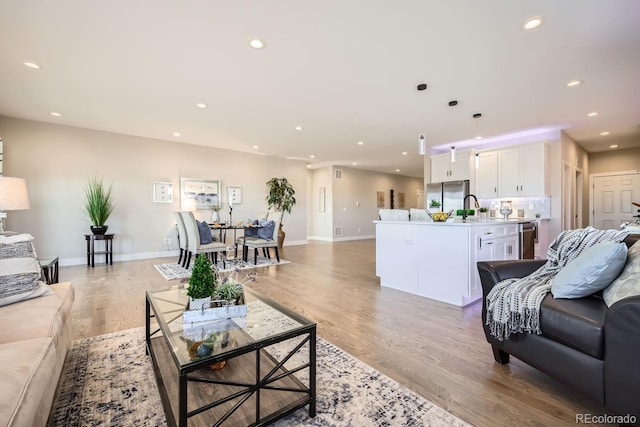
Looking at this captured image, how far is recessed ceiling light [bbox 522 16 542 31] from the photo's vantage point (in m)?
2.26

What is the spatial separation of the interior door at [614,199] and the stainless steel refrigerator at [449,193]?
4144 millimetres

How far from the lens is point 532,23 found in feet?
7.56

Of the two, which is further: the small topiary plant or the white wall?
the white wall

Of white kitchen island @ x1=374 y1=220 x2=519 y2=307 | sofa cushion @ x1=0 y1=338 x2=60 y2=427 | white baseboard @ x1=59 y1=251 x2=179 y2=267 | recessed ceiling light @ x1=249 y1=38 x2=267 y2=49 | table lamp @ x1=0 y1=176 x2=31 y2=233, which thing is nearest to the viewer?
sofa cushion @ x1=0 y1=338 x2=60 y2=427

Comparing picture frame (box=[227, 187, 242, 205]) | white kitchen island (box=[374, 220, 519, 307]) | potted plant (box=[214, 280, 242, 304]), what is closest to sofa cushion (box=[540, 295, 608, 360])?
white kitchen island (box=[374, 220, 519, 307])

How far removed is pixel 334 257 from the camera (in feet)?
20.6

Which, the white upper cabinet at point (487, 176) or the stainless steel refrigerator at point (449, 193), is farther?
the stainless steel refrigerator at point (449, 193)

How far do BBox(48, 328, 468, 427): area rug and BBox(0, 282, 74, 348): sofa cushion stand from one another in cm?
32

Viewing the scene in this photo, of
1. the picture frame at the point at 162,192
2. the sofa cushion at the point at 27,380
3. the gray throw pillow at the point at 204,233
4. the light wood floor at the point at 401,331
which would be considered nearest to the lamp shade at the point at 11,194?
the light wood floor at the point at 401,331

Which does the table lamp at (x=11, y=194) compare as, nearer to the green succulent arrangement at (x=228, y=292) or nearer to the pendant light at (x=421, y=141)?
the green succulent arrangement at (x=228, y=292)

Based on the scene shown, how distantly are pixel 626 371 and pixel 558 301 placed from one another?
44 cm

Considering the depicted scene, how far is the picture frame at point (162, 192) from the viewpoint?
20.2ft

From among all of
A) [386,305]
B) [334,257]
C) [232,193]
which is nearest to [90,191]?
[232,193]

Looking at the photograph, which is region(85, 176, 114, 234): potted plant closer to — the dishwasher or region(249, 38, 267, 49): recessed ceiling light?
region(249, 38, 267, 49): recessed ceiling light
